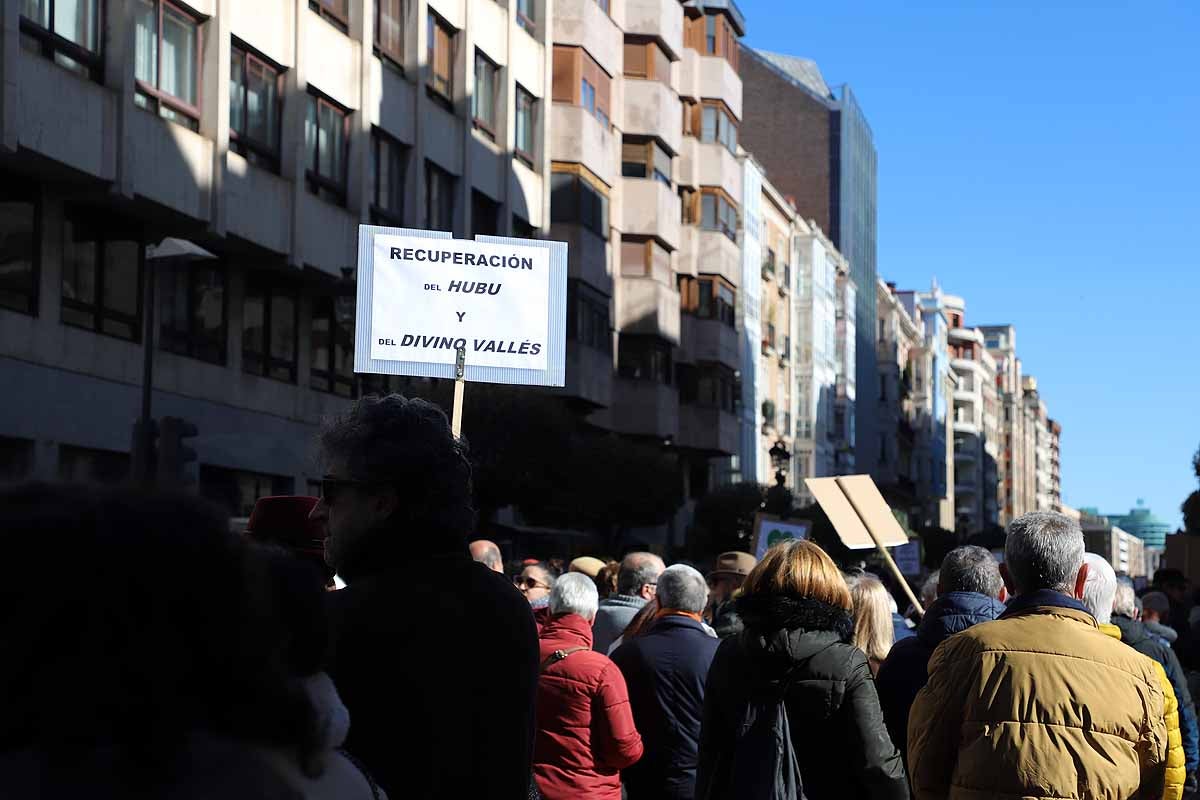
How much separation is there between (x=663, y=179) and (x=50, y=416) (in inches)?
1143

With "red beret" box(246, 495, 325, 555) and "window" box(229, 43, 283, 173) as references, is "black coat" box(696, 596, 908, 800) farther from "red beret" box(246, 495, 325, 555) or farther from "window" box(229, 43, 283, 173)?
"window" box(229, 43, 283, 173)

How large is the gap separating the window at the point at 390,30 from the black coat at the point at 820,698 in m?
26.4

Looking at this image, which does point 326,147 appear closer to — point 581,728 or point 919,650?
point 581,728

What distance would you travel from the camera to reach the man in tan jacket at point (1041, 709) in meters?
4.72

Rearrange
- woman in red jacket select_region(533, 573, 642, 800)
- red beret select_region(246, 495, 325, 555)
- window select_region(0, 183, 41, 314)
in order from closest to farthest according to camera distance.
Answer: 1. red beret select_region(246, 495, 325, 555)
2. woman in red jacket select_region(533, 573, 642, 800)
3. window select_region(0, 183, 41, 314)

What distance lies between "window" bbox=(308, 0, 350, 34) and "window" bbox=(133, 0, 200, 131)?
392cm

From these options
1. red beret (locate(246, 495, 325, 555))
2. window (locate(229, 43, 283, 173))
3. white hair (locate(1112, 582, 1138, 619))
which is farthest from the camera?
window (locate(229, 43, 283, 173))

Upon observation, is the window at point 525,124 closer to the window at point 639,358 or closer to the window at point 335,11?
the window at point 335,11

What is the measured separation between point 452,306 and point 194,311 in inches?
764

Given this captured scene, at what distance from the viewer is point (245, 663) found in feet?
6.16

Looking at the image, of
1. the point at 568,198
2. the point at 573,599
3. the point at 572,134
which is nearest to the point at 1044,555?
the point at 573,599

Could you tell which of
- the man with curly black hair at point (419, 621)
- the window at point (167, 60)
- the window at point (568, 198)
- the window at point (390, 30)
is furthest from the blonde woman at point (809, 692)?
the window at point (568, 198)

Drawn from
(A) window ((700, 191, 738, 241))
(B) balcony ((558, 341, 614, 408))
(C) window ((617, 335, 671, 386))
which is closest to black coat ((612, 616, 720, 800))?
(B) balcony ((558, 341, 614, 408))

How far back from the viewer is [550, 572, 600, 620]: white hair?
23.7ft
